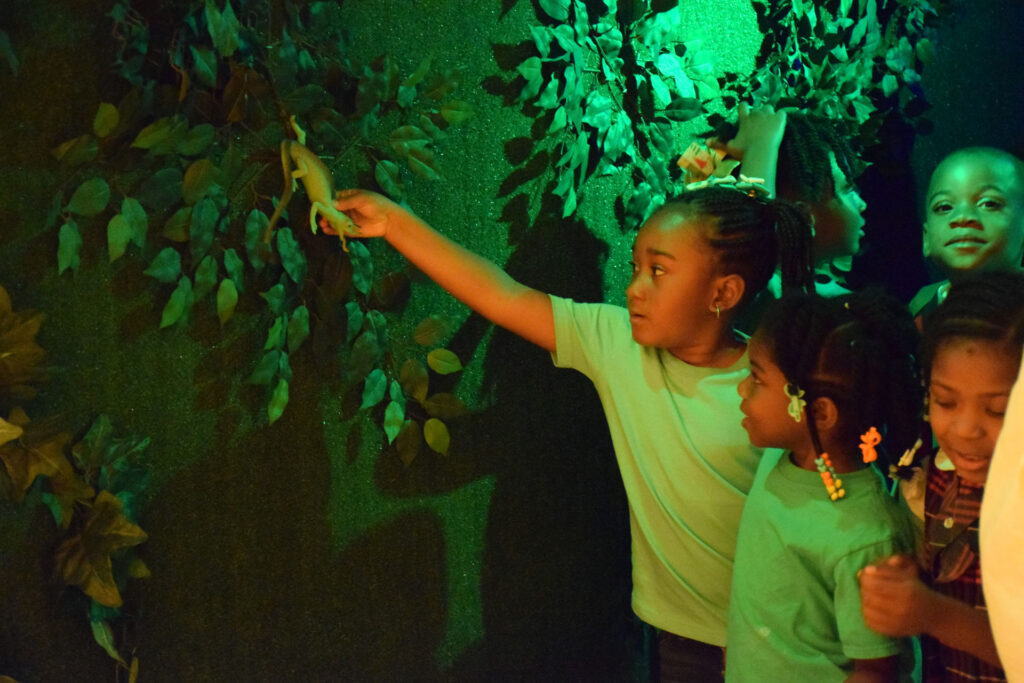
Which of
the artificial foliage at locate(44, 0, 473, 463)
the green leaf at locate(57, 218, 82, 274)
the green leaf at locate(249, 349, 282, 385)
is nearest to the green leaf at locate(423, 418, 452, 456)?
the artificial foliage at locate(44, 0, 473, 463)

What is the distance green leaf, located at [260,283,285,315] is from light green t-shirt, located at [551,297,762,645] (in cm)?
45

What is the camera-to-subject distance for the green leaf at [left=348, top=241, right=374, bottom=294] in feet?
5.48

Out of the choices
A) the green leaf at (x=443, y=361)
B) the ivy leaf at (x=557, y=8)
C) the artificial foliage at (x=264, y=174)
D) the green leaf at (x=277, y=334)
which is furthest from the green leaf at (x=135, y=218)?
the ivy leaf at (x=557, y=8)

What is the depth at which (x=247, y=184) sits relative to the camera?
5.09 feet

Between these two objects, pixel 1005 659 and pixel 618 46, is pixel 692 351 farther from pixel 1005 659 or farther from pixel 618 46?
pixel 1005 659

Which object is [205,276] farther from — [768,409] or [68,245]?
[768,409]

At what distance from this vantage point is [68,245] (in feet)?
4.52

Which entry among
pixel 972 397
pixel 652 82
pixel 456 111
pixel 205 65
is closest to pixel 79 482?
pixel 205 65

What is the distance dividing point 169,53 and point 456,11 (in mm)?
583

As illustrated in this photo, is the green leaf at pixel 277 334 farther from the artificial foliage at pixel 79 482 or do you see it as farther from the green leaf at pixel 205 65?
the green leaf at pixel 205 65

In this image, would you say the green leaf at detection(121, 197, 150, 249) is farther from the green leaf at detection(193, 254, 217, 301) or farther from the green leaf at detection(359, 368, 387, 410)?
the green leaf at detection(359, 368, 387, 410)

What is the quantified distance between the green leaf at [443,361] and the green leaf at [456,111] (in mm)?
409

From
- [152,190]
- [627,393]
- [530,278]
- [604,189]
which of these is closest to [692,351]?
[627,393]

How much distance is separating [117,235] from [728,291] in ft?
3.11
